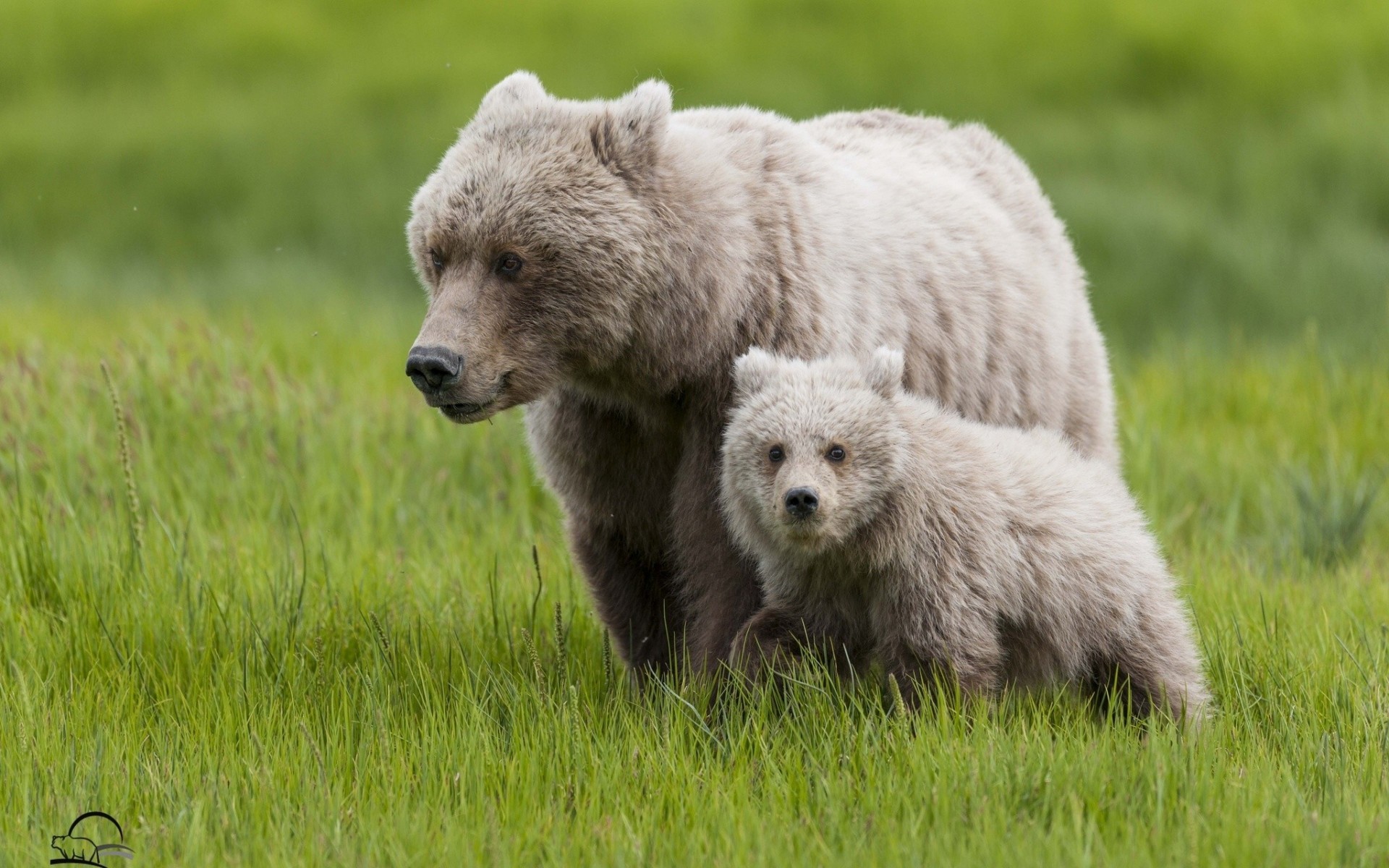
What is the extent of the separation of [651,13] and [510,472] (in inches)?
361

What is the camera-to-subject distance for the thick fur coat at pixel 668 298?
15.2 feet

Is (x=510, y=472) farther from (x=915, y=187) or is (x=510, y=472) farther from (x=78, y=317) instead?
(x=78, y=317)

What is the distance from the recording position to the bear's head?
4594mm

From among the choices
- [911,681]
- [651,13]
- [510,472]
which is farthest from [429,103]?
[911,681]

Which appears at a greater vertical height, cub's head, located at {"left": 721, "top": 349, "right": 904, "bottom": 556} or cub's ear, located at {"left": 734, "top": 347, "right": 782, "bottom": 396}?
cub's ear, located at {"left": 734, "top": 347, "right": 782, "bottom": 396}

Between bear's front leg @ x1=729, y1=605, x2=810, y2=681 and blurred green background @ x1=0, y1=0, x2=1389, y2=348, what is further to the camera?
blurred green background @ x1=0, y1=0, x2=1389, y2=348

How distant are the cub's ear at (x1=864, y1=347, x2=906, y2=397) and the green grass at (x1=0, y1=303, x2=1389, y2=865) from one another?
920mm

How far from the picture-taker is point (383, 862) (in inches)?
149

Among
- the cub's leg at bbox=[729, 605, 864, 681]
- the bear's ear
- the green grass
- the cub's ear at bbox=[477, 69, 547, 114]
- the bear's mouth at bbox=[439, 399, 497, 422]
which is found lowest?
the green grass

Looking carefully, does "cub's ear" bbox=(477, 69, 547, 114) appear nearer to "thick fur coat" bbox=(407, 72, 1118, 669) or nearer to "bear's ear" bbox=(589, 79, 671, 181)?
"thick fur coat" bbox=(407, 72, 1118, 669)

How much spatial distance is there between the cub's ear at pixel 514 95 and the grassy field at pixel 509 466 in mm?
1725

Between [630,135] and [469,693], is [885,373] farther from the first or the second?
[469,693]

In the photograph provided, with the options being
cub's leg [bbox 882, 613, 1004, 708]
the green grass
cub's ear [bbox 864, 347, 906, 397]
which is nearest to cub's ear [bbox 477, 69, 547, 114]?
cub's ear [bbox 864, 347, 906, 397]

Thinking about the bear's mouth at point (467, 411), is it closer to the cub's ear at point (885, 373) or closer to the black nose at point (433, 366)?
the black nose at point (433, 366)
